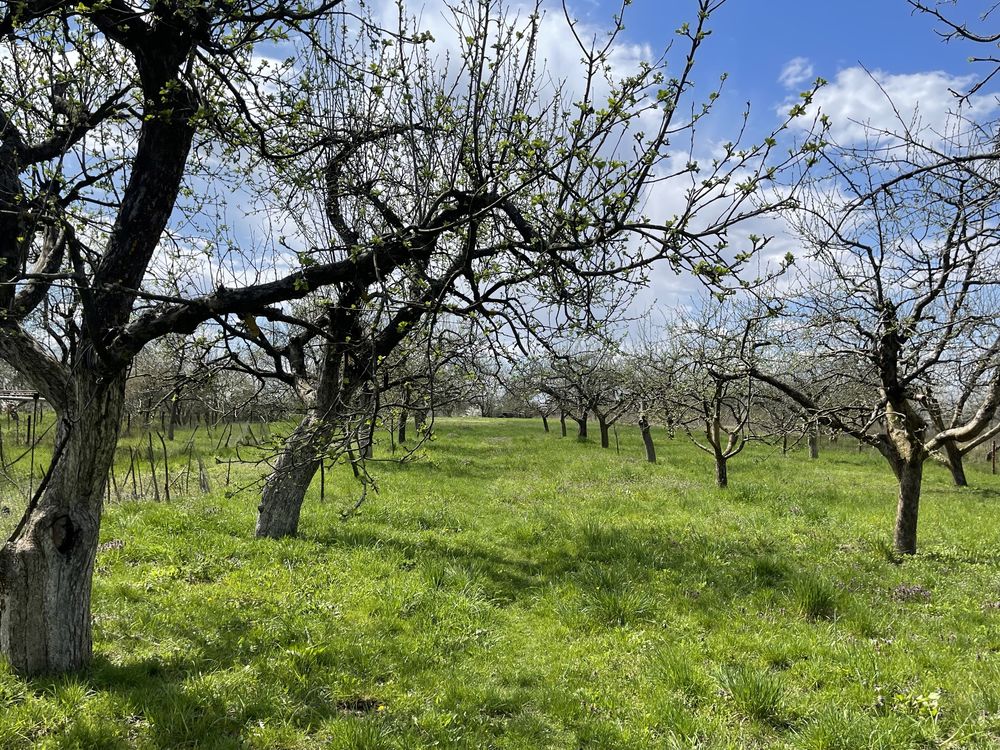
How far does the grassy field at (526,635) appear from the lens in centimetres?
471

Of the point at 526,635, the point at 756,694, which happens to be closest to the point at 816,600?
the point at 756,694

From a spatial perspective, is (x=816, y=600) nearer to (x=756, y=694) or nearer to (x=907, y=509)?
(x=756, y=694)

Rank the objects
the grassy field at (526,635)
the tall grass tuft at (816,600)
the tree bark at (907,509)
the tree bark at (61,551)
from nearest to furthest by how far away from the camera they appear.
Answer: the grassy field at (526,635) → the tree bark at (61,551) → the tall grass tuft at (816,600) → the tree bark at (907,509)

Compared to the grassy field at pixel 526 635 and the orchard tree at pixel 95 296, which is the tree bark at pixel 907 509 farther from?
the orchard tree at pixel 95 296

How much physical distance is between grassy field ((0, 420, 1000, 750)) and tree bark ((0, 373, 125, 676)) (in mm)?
345

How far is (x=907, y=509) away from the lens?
10.1 m

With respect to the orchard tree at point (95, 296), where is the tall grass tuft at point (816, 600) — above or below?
below

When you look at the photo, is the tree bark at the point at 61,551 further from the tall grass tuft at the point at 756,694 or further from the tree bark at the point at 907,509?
the tree bark at the point at 907,509

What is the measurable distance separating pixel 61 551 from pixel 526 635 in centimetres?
478

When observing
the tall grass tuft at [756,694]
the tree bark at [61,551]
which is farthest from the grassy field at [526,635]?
the tree bark at [61,551]

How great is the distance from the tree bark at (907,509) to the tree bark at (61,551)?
38.1ft

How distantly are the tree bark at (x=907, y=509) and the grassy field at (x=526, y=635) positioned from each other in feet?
1.17

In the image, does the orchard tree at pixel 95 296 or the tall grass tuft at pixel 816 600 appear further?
the tall grass tuft at pixel 816 600

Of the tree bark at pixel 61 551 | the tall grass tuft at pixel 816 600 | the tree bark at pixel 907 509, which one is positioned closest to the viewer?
the tree bark at pixel 61 551
